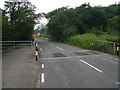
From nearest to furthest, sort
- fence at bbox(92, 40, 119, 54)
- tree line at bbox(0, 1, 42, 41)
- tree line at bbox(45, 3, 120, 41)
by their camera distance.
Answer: fence at bbox(92, 40, 119, 54) → tree line at bbox(0, 1, 42, 41) → tree line at bbox(45, 3, 120, 41)

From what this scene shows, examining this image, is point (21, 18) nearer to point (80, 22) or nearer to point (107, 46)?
point (80, 22)

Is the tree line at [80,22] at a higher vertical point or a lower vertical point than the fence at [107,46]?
higher

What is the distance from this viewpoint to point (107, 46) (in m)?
19.6

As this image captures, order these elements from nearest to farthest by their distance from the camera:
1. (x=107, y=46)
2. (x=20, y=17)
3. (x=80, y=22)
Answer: (x=107, y=46)
(x=20, y=17)
(x=80, y=22)

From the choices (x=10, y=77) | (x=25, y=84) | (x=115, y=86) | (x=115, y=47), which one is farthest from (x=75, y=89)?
(x=115, y=47)

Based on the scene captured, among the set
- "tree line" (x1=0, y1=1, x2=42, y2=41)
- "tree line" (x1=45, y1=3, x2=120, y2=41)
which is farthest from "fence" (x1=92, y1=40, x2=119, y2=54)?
"tree line" (x1=45, y1=3, x2=120, y2=41)

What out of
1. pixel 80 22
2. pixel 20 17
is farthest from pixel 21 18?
pixel 80 22

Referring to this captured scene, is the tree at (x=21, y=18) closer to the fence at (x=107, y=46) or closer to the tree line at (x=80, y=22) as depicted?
the tree line at (x=80, y=22)

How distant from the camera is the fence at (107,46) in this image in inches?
712

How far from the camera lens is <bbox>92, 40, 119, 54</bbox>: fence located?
59.4 feet

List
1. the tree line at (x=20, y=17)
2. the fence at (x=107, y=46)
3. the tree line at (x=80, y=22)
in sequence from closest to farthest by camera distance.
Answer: the fence at (x=107, y=46)
the tree line at (x=20, y=17)
the tree line at (x=80, y=22)

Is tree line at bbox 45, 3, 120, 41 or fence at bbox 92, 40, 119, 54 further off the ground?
Result: tree line at bbox 45, 3, 120, 41

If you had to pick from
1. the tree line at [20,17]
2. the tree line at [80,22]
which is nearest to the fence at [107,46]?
the tree line at [20,17]

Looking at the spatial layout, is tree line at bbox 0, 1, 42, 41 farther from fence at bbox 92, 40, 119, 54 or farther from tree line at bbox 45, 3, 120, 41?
fence at bbox 92, 40, 119, 54
